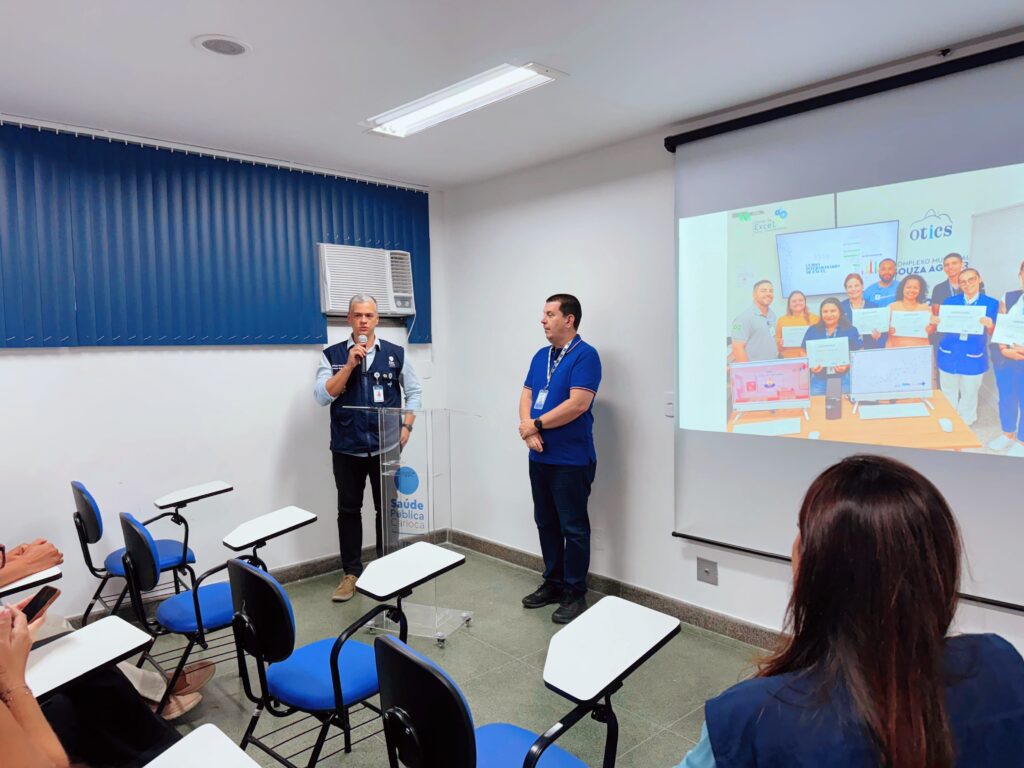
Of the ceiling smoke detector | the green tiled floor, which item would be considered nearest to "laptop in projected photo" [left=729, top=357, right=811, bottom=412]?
the green tiled floor

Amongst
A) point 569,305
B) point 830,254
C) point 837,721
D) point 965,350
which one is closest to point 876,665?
point 837,721

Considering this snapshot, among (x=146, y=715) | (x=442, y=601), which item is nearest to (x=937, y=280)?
(x=442, y=601)

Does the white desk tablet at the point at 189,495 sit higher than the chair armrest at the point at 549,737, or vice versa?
the white desk tablet at the point at 189,495

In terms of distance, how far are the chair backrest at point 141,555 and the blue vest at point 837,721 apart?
223 centimetres

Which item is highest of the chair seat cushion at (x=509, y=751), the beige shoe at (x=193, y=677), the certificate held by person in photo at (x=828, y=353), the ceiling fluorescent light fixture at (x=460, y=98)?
the ceiling fluorescent light fixture at (x=460, y=98)

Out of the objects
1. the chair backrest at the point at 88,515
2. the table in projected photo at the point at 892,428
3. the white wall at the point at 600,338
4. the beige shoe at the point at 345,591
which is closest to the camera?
the table in projected photo at the point at 892,428

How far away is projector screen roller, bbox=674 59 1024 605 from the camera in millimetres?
2320

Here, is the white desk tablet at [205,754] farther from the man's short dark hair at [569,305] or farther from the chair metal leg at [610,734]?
the man's short dark hair at [569,305]

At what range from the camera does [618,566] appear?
3.66 meters

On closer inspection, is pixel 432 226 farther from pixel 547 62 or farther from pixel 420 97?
pixel 547 62

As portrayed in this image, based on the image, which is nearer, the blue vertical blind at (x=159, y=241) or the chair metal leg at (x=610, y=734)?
the chair metal leg at (x=610, y=734)

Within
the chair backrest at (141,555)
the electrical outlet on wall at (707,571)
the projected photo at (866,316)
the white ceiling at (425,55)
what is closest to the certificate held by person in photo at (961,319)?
the projected photo at (866,316)

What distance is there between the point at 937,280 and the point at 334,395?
297 centimetres

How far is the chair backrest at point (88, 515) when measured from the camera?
2.78 metres
